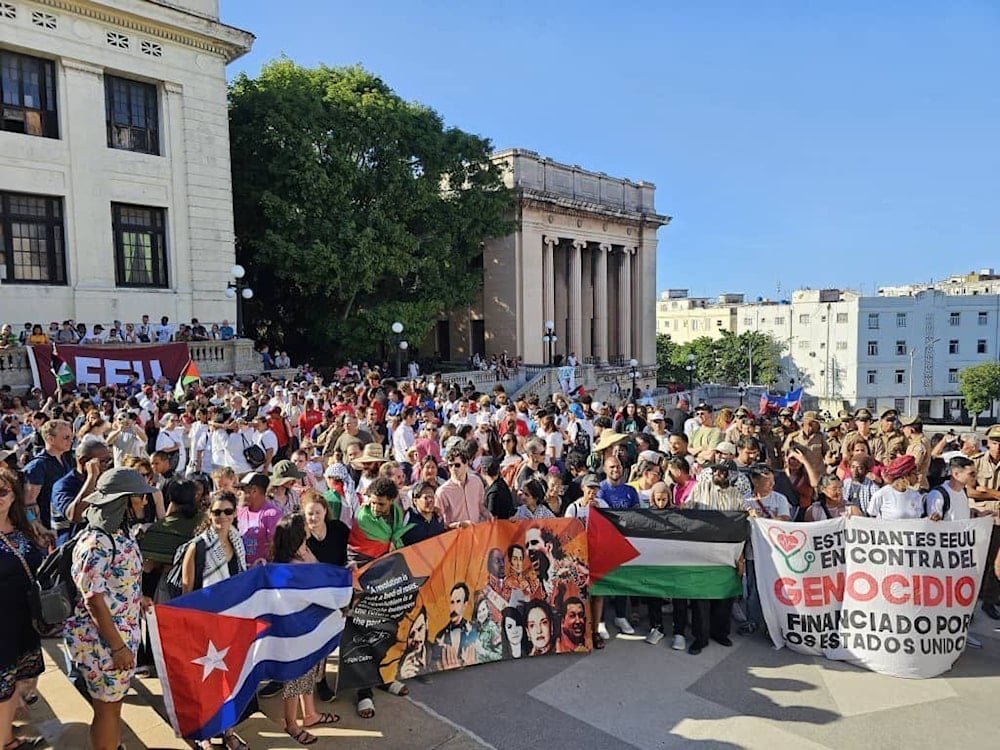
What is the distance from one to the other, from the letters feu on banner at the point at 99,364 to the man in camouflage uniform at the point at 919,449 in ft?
54.5

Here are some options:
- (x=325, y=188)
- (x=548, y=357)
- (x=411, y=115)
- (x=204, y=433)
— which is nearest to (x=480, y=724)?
(x=204, y=433)

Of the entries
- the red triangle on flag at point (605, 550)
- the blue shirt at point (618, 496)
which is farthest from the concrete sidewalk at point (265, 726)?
the blue shirt at point (618, 496)

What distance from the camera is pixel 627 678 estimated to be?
609 cm

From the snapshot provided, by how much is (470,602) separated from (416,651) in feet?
2.03

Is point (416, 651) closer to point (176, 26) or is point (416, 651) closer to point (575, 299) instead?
point (176, 26)

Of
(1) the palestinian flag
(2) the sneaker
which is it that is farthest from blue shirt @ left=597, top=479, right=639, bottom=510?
(2) the sneaker

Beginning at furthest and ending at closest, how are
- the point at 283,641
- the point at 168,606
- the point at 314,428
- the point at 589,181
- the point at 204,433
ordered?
the point at 589,181, the point at 314,428, the point at 204,433, the point at 283,641, the point at 168,606

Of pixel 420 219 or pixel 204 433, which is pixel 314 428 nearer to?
pixel 204 433

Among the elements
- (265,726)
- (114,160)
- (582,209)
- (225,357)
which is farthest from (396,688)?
(582,209)

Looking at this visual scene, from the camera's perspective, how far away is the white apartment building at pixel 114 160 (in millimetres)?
Result: 21453

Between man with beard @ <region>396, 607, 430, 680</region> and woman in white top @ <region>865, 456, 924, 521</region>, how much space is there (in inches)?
170

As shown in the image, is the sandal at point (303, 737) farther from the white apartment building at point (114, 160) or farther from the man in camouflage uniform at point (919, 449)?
the white apartment building at point (114, 160)

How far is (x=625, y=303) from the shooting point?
165ft

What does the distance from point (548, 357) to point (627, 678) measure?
117 ft
